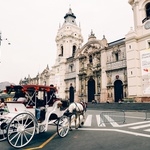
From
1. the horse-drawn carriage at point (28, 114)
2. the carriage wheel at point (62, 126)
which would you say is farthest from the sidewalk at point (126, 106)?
the carriage wheel at point (62, 126)

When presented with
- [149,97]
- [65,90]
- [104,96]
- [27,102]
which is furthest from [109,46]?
[27,102]

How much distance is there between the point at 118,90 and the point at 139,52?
25.8 feet

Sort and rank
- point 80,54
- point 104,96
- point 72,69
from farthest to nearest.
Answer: point 72,69, point 80,54, point 104,96

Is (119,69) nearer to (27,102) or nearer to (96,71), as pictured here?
(96,71)

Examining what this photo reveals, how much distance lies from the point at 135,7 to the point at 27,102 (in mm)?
28378

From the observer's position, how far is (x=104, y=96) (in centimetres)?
3017

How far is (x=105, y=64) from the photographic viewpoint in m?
31.6

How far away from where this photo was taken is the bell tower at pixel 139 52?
2353cm

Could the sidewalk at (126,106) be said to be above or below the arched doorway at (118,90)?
below

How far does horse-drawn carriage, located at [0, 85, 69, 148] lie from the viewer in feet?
17.5

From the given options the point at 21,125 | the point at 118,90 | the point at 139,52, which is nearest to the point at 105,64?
the point at 118,90

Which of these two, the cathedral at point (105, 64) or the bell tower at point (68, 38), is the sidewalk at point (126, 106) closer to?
the cathedral at point (105, 64)

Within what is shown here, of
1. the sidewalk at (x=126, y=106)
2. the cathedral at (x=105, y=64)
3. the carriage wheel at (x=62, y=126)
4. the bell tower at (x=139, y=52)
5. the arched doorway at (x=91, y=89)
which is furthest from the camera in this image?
the arched doorway at (x=91, y=89)

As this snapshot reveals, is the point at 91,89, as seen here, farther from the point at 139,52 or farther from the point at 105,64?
the point at 139,52
